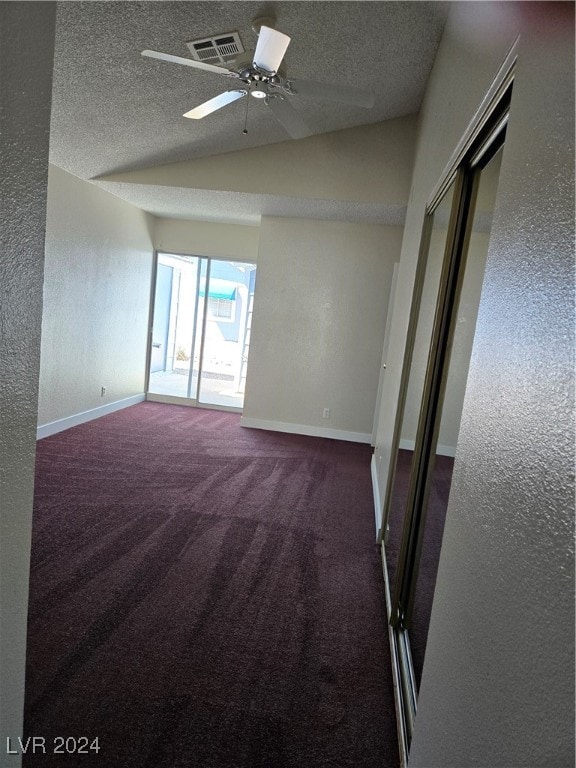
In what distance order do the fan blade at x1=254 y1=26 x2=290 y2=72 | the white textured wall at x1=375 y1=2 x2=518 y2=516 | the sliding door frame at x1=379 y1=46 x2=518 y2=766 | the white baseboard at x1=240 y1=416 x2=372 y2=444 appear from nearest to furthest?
the white textured wall at x1=375 y1=2 x2=518 y2=516 → the sliding door frame at x1=379 y1=46 x2=518 y2=766 → the fan blade at x1=254 y1=26 x2=290 y2=72 → the white baseboard at x1=240 y1=416 x2=372 y2=444

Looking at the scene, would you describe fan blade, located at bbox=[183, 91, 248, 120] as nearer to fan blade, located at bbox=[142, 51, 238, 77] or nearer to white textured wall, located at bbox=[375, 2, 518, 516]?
fan blade, located at bbox=[142, 51, 238, 77]

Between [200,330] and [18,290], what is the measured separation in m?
6.68

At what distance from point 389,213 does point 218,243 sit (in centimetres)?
278

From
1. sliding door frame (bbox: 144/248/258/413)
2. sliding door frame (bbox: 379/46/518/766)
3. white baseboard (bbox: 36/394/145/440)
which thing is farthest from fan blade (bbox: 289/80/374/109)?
sliding door frame (bbox: 144/248/258/413)

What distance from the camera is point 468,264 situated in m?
2.09

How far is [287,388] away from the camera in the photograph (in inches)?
262

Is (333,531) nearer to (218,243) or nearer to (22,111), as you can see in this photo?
(22,111)

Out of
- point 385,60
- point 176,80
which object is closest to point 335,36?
Result: point 385,60

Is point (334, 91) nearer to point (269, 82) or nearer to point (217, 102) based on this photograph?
point (269, 82)

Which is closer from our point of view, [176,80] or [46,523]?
[46,523]

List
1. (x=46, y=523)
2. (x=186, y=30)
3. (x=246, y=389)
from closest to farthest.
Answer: (x=186, y=30), (x=46, y=523), (x=246, y=389)

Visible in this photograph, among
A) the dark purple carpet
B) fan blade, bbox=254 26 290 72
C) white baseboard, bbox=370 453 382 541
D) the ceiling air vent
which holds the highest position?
the ceiling air vent

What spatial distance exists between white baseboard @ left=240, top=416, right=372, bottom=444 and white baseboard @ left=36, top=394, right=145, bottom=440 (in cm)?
168

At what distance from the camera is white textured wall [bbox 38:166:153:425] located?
16.9 feet
